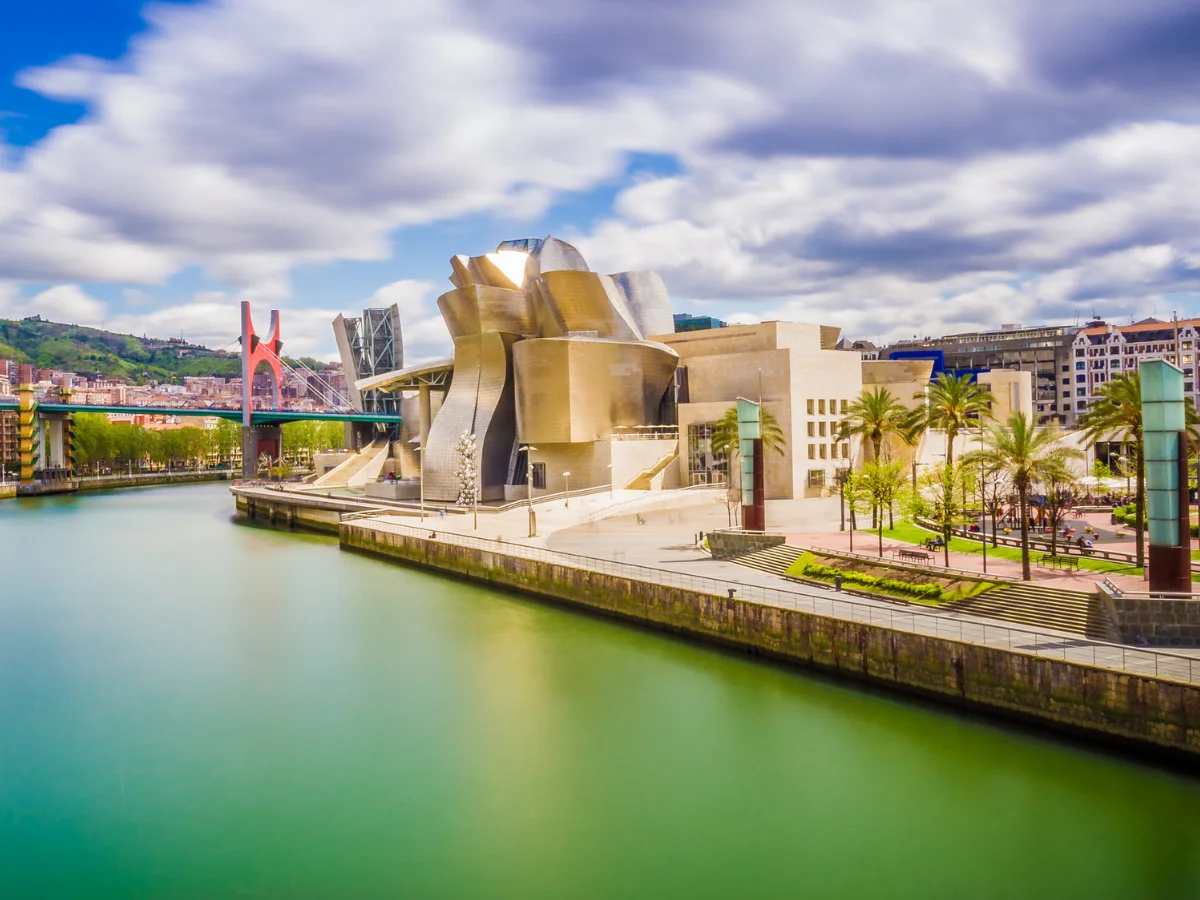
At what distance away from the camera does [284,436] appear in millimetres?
126312

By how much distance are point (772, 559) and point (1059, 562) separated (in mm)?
7598

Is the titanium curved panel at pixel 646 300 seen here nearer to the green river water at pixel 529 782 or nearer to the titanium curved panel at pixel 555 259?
the titanium curved panel at pixel 555 259

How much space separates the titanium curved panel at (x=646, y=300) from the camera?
6488 centimetres

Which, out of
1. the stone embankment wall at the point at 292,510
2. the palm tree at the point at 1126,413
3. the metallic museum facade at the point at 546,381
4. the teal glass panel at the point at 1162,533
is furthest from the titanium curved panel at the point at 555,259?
the teal glass panel at the point at 1162,533

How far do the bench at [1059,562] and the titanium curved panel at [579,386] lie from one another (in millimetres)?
29477

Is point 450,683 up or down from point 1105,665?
down

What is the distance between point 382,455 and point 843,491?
61.0m

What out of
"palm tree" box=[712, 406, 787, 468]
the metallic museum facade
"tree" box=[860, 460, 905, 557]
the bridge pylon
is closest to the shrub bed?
"tree" box=[860, 460, 905, 557]

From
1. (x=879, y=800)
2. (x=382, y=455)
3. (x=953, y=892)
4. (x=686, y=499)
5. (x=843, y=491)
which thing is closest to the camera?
(x=953, y=892)

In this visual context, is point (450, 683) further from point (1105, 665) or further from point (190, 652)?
point (1105, 665)

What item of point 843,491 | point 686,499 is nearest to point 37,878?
point 843,491

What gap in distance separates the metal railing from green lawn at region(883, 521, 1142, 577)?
15.1 ft

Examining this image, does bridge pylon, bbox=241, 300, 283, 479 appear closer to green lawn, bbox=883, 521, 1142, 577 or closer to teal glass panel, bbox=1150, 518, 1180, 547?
green lawn, bbox=883, 521, 1142, 577

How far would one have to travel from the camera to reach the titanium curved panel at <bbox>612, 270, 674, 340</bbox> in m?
64.9
